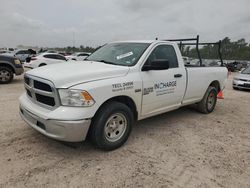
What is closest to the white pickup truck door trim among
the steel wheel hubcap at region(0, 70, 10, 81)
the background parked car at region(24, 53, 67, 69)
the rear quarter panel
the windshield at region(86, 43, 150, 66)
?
the rear quarter panel

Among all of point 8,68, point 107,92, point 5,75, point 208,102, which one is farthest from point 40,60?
point 107,92

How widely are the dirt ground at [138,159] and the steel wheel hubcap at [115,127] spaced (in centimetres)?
25

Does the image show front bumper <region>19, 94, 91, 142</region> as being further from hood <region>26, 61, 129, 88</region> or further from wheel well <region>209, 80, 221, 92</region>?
wheel well <region>209, 80, 221, 92</region>

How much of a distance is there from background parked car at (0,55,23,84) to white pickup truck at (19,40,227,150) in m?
A: 6.51

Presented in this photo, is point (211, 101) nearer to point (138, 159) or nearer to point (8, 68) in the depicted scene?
point (138, 159)

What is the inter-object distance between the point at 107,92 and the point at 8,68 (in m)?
8.19

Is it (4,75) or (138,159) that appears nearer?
(138,159)

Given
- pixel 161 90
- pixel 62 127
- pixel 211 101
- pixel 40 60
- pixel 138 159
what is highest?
pixel 40 60

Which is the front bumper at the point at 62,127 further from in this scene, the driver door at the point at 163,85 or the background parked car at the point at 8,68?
the background parked car at the point at 8,68

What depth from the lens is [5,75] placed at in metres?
9.62

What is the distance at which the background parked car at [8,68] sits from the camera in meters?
9.48

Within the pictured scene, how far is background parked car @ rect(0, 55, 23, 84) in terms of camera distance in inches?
373

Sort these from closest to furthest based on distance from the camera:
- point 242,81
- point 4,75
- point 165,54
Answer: point 165,54, point 4,75, point 242,81

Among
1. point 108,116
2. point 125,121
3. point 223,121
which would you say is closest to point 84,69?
point 108,116
